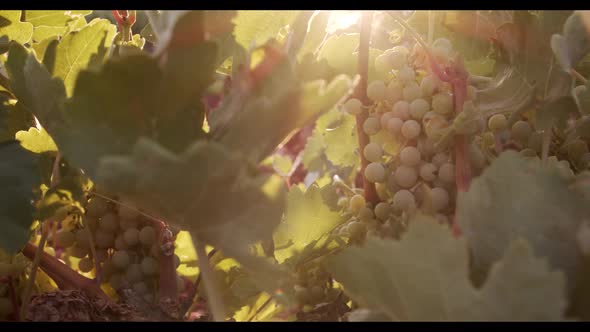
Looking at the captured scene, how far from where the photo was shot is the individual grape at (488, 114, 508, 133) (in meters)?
0.59

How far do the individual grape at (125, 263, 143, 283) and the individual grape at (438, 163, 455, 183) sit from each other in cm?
31

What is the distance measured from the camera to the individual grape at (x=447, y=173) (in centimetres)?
56

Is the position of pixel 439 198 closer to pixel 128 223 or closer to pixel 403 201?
pixel 403 201

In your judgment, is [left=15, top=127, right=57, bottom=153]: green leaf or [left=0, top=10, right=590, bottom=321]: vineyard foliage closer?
[left=0, top=10, right=590, bottom=321]: vineyard foliage

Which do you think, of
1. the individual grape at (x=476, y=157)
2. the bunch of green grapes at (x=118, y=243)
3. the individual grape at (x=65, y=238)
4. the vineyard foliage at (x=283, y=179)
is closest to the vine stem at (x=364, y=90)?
the vineyard foliage at (x=283, y=179)

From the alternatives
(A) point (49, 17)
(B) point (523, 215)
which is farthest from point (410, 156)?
(A) point (49, 17)

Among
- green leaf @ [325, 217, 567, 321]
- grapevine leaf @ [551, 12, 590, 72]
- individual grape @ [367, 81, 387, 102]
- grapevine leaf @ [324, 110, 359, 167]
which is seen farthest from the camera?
grapevine leaf @ [324, 110, 359, 167]

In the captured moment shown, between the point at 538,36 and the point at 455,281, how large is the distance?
13.3 inches

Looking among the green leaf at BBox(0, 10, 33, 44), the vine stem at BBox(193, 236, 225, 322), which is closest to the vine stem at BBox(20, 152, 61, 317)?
the green leaf at BBox(0, 10, 33, 44)

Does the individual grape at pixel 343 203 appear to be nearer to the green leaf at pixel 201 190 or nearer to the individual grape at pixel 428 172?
the individual grape at pixel 428 172

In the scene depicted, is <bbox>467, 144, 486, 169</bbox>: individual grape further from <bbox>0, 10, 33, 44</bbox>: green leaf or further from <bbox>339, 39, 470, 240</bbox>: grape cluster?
<bbox>0, 10, 33, 44</bbox>: green leaf

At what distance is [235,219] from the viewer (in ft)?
1.22

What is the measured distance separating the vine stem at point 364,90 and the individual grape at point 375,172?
0.02 meters
